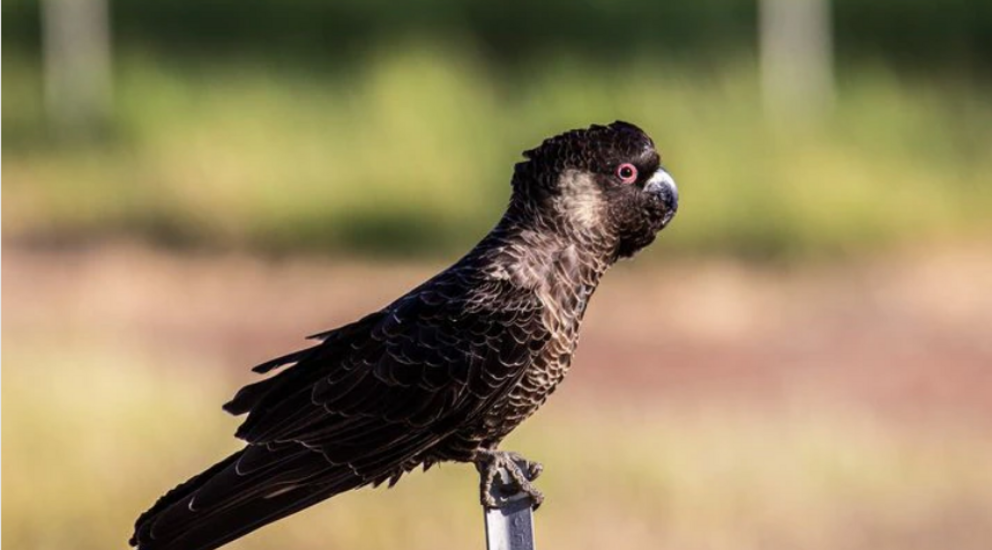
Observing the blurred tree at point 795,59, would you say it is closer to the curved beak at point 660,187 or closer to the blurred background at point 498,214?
the blurred background at point 498,214

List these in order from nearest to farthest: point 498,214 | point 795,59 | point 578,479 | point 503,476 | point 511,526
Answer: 1. point 511,526
2. point 503,476
3. point 578,479
4. point 498,214
5. point 795,59

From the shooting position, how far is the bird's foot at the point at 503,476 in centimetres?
537

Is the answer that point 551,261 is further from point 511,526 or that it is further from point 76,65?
point 76,65

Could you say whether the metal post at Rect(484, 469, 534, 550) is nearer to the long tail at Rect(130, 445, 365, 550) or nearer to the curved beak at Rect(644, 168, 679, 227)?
the long tail at Rect(130, 445, 365, 550)

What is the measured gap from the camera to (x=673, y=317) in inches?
616

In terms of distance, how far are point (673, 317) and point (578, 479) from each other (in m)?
5.41

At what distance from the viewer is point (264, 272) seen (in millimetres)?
17375

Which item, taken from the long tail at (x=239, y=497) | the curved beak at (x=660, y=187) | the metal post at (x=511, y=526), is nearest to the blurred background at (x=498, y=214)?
the curved beak at (x=660, y=187)

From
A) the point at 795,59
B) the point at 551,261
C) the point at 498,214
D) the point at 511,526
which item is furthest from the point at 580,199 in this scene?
the point at 795,59

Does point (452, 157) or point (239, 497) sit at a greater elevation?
point (452, 157)

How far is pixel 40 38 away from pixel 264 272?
674 cm

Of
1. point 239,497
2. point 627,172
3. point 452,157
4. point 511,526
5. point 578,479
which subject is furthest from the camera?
point 452,157

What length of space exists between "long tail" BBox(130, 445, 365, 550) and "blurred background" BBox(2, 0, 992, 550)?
3.97 meters

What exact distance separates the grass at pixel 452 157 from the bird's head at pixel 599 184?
1058 centimetres
